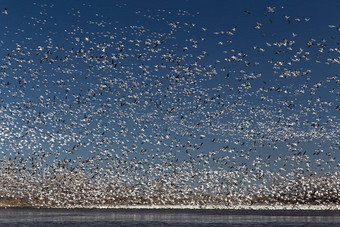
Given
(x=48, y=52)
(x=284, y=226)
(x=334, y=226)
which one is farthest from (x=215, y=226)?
(x=48, y=52)

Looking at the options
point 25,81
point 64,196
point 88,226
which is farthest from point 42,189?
point 25,81

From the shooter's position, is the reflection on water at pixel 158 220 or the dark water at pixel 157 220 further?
the reflection on water at pixel 158 220

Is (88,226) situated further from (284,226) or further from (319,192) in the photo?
(319,192)

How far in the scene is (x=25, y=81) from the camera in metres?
38.1

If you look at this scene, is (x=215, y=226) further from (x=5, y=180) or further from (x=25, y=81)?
(x=5, y=180)

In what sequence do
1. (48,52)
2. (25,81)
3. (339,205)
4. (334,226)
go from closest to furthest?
(25,81), (48,52), (334,226), (339,205)

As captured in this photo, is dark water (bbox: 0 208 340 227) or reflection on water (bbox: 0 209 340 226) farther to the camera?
reflection on water (bbox: 0 209 340 226)

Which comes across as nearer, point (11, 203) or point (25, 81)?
point (25, 81)

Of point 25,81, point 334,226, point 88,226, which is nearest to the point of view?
point 25,81

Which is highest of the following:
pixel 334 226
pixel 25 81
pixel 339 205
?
pixel 339 205

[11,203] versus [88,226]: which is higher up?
[11,203]

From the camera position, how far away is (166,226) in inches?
1966

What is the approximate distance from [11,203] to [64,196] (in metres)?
19.2

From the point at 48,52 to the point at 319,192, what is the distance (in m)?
159
